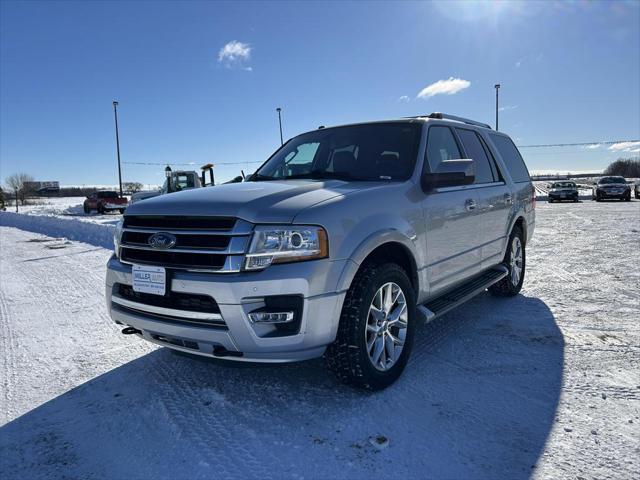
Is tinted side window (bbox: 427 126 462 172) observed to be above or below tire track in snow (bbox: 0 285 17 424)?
above

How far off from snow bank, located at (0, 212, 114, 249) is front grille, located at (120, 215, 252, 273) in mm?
7745

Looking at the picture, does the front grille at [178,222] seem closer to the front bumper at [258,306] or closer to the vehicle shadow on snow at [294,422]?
the front bumper at [258,306]

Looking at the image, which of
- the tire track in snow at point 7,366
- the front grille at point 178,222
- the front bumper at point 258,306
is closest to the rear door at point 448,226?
the front bumper at point 258,306

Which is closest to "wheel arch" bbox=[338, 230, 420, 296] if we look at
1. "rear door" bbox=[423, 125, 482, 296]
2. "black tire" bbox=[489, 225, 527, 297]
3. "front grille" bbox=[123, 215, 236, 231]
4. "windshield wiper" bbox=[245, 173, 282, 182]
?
"rear door" bbox=[423, 125, 482, 296]

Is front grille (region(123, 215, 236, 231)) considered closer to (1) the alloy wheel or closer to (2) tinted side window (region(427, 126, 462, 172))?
(1) the alloy wheel

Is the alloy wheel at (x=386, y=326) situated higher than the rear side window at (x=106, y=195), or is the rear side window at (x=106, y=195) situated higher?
the rear side window at (x=106, y=195)

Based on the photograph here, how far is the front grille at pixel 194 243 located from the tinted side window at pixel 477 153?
111 inches

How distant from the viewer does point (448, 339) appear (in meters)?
3.91

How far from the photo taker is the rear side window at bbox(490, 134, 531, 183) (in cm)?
538

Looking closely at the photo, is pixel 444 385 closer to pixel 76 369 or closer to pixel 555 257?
pixel 76 369

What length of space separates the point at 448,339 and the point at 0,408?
334 cm

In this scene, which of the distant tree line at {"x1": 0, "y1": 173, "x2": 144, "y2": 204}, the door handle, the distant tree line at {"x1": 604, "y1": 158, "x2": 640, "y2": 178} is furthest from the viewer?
the distant tree line at {"x1": 604, "y1": 158, "x2": 640, "y2": 178}

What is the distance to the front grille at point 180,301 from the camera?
2568mm

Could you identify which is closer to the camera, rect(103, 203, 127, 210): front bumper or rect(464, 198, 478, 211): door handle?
rect(464, 198, 478, 211): door handle
